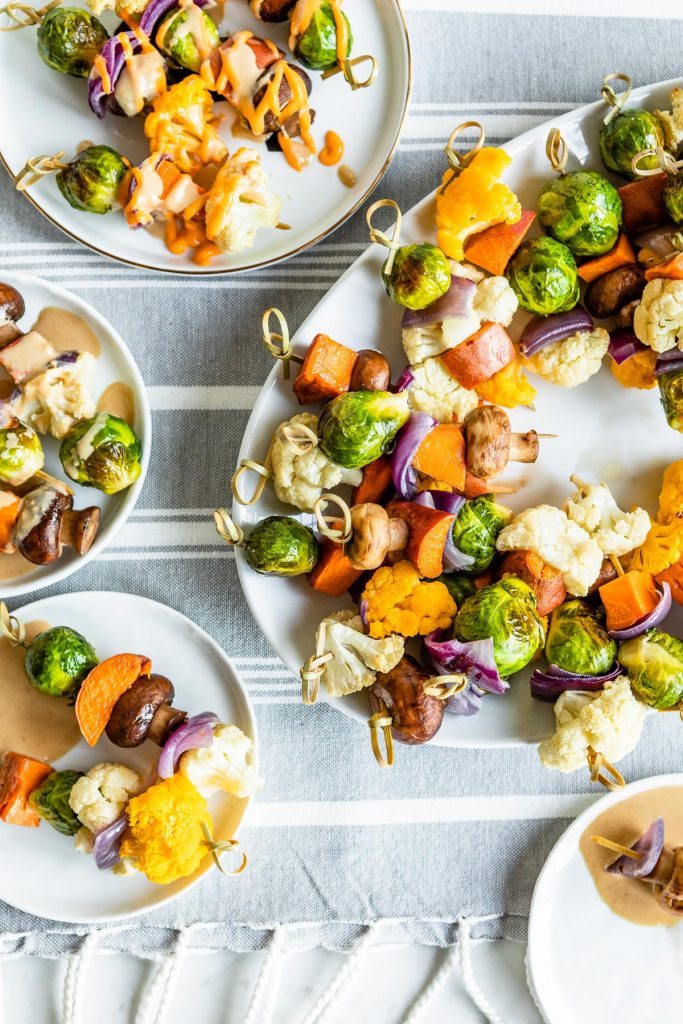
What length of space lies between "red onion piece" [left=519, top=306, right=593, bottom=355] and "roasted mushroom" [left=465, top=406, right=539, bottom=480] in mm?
195

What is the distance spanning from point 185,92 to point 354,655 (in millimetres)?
1425

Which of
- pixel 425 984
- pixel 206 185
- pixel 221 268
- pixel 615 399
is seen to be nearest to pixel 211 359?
pixel 221 268

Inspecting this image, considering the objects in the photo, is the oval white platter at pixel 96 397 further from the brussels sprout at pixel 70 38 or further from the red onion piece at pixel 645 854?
the red onion piece at pixel 645 854

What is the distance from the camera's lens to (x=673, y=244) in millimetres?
Answer: 2039

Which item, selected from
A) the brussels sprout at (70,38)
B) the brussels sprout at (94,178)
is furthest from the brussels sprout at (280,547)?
the brussels sprout at (70,38)

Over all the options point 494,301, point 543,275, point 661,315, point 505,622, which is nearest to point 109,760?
point 505,622

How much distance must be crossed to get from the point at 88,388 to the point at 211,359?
333 millimetres

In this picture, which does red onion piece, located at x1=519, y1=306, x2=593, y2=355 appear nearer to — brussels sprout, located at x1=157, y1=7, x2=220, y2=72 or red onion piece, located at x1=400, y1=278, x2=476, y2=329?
red onion piece, located at x1=400, y1=278, x2=476, y2=329

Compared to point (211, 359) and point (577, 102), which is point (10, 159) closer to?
point (211, 359)

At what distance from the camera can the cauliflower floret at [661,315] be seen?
6.37 ft

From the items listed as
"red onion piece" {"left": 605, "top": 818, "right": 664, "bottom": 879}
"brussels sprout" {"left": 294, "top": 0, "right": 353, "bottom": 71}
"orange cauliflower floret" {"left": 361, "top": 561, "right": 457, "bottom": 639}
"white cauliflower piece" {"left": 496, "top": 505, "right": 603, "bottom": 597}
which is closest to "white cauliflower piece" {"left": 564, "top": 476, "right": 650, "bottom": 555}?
"white cauliflower piece" {"left": 496, "top": 505, "right": 603, "bottom": 597}

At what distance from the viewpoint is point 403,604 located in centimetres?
204

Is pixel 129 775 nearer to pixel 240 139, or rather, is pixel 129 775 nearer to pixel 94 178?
pixel 94 178

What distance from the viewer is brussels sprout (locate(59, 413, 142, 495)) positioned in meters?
2.07
